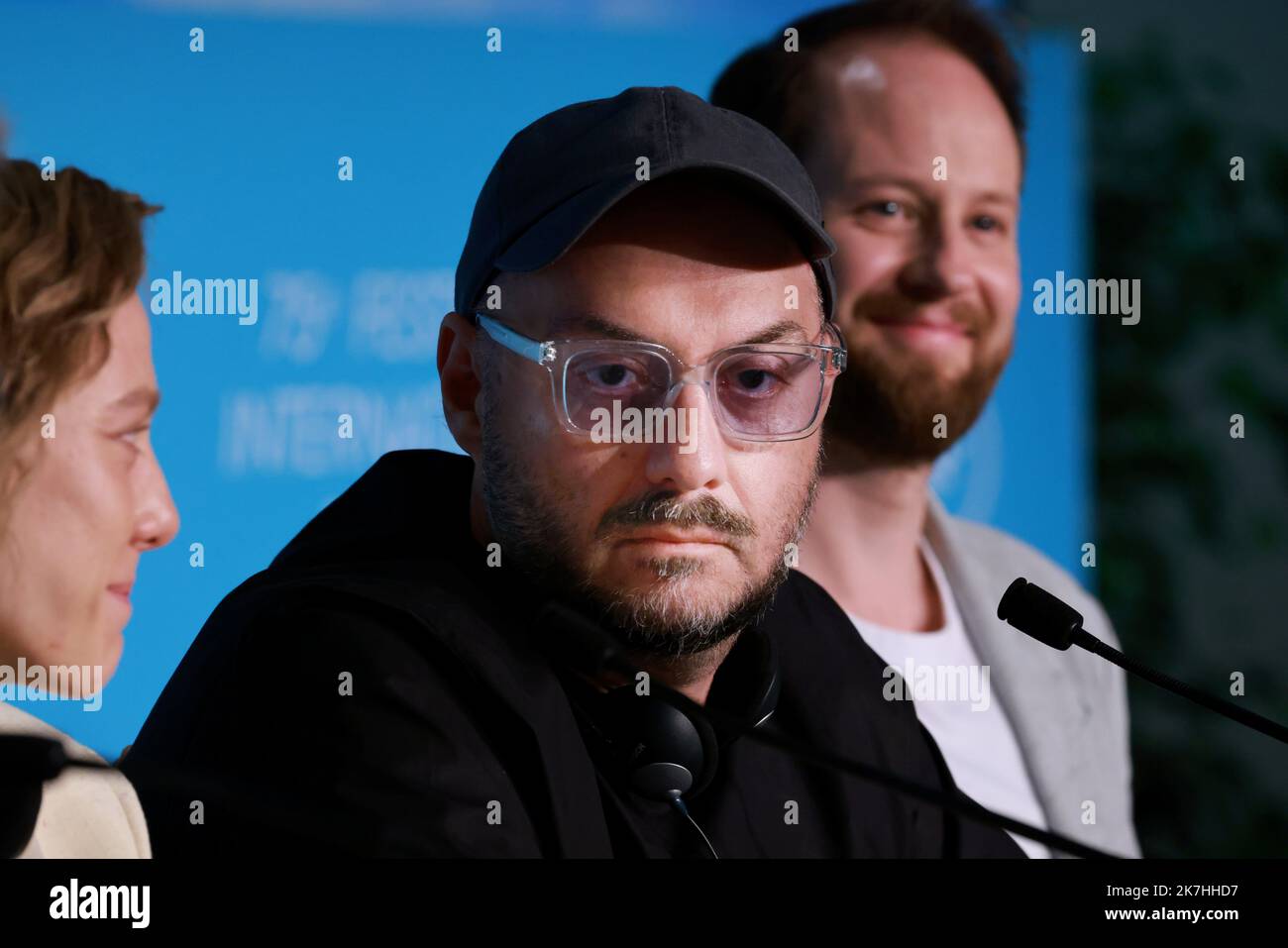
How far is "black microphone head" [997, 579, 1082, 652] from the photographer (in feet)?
3.29

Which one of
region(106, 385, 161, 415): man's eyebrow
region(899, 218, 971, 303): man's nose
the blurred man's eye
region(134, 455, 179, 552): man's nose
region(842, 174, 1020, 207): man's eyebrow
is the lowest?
region(134, 455, 179, 552): man's nose

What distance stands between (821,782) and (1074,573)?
0.88 metres

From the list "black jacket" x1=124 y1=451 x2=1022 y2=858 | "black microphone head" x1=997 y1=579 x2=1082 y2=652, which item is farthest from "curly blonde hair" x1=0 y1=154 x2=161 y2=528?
"black microphone head" x1=997 y1=579 x2=1082 y2=652

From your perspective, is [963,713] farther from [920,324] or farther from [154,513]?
[154,513]

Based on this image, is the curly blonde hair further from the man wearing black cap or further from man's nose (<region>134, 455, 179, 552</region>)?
the man wearing black cap

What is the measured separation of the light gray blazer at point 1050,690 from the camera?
1722mm

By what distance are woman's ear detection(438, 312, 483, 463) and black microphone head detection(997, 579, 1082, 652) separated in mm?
448

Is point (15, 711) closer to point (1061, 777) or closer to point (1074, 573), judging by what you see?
point (1061, 777)

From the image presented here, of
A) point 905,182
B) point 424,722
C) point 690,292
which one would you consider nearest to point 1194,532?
point 905,182

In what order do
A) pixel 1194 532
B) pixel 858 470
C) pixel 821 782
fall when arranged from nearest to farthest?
pixel 821 782 < pixel 858 470 < pixel 1194 532

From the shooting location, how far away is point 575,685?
1.09 m

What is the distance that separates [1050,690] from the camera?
1761mm

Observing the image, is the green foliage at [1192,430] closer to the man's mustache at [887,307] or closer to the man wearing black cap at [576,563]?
the man's mustache at [887,307]

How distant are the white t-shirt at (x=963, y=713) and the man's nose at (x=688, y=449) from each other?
2.14 feet
